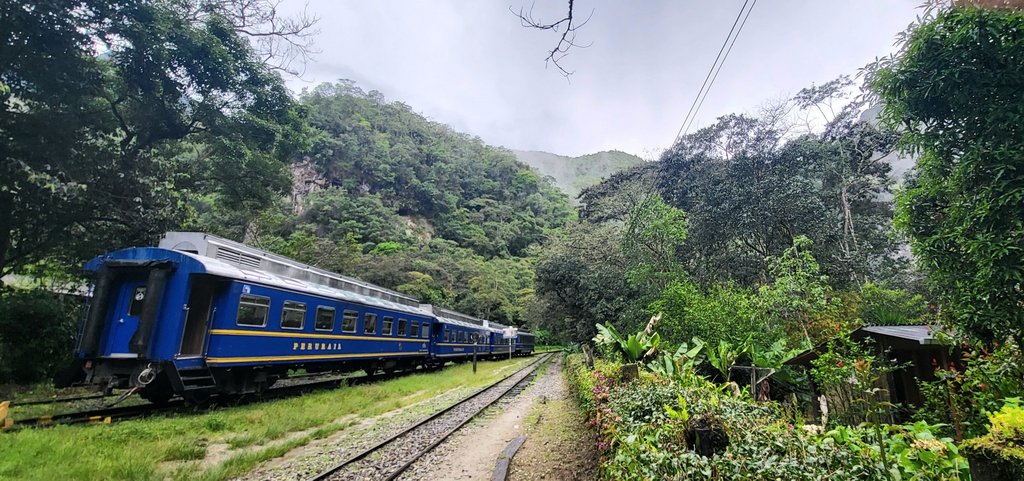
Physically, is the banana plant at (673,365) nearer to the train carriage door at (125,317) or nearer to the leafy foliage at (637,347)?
the leafy foliage at (637,347)

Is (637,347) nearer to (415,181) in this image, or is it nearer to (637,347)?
(637,347)

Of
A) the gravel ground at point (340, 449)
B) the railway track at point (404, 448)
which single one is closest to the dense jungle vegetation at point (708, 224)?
the railway track at point (404, 448)

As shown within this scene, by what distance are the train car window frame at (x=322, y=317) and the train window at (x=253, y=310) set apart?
1615mm

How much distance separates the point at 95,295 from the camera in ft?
25.6

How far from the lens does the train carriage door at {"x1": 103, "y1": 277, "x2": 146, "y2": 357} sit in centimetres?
767

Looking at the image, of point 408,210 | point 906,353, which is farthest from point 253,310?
point 408,210

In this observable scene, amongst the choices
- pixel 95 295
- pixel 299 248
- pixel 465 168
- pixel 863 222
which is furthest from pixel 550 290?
pixel 465 168

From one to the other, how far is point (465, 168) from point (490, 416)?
2441 inches

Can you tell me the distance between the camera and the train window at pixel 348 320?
38.6 feet

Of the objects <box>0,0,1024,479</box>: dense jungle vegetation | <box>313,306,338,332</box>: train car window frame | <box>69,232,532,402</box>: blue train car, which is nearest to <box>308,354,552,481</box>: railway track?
<box>0,0,1024,479</box>: dense jungle vegetation

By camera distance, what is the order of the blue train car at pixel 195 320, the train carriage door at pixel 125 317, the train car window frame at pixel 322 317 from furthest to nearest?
the train car window frame at pixel 322 317
the train carriage door at pixel 125 317
the blue train car at pixel 195 320

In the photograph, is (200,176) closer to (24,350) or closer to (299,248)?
(24,350)

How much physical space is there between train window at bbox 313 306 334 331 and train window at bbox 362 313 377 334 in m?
1.56

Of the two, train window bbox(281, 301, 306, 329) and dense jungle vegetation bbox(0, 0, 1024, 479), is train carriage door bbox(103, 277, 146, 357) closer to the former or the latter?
train window bbox(281, 301, 306, 329)
